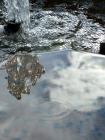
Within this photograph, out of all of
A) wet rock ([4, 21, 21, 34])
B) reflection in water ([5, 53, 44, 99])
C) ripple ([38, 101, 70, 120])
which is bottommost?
wet rock ([4, 21, 21, 34])

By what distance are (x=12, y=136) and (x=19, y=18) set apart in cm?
428

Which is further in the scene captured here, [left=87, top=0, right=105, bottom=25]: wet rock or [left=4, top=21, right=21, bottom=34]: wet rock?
[left=87, top=0, right=105, bottom=25]: wet rock

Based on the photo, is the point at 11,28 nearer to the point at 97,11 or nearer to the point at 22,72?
the point at 97,11

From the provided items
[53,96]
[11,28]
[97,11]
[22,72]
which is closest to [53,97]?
[53,96]

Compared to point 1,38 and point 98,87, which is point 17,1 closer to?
point 1,38

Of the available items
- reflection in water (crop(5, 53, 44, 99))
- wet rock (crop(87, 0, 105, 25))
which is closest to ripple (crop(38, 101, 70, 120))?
reflection in water (crop(5, 53, 44, 99))

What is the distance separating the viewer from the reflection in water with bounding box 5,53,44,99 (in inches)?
101

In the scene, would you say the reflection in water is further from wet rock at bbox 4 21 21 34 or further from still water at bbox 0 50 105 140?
wet rock at bbox 4 21 21 34

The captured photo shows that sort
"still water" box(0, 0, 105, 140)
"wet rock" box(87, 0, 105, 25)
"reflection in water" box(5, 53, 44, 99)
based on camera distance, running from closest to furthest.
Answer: "still water" box(0, 0, 105, 140), "reflection in water" box(5, 53, 44, 99), "wet rock" box(87, 0, 105, 25)

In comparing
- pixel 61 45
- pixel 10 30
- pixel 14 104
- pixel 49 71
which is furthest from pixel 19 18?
pixel 14 104

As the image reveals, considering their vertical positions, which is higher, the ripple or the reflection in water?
the ripple

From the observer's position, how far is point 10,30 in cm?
591

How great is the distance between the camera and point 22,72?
8.97 feet

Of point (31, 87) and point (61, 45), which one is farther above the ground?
point (31, 87)
